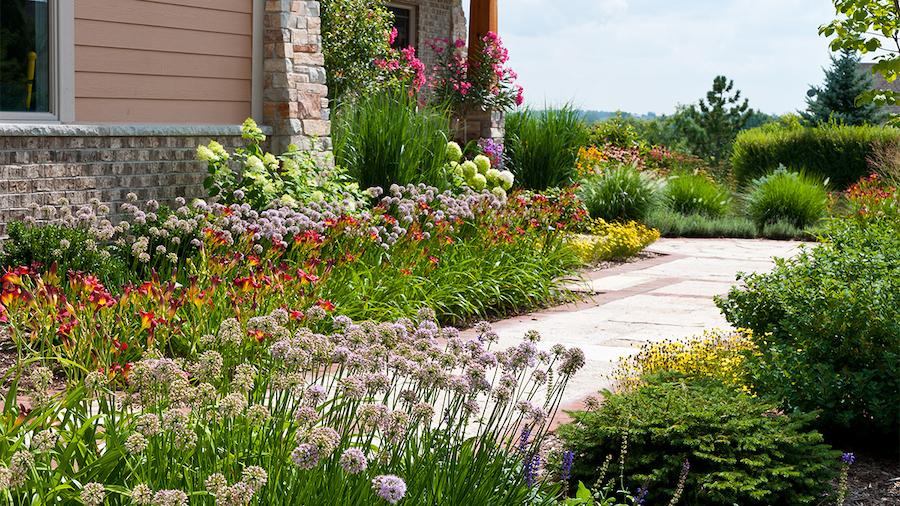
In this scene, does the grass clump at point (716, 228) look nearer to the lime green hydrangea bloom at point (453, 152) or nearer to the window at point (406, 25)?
the lime green hydrangea bloom at point (453, 152)

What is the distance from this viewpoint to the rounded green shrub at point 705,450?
379 cm

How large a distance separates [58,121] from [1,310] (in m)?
3.90

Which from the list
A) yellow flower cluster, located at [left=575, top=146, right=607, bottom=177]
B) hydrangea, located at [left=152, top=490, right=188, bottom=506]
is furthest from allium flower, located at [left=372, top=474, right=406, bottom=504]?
yellow flower cluster, located at [left=575, top=146, right=607, bottom=177]

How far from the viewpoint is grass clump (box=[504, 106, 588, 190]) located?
1416cm

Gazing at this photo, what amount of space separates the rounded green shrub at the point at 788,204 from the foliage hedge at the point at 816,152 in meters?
4.01

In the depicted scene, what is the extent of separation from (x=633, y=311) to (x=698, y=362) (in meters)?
2.87

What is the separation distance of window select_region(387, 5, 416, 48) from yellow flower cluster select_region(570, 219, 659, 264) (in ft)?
20.4

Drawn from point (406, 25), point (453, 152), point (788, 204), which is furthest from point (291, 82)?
point (788, 204)

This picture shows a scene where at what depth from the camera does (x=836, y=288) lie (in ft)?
16.1

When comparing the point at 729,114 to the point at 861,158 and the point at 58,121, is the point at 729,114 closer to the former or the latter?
the point at 861,158

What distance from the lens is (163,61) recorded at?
28.8ft

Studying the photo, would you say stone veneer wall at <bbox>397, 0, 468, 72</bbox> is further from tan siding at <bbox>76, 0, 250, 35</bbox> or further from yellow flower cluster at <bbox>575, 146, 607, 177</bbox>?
tan siding at <bbox>76, 0, 250, 35</bbox>

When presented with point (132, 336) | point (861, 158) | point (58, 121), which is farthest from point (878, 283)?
point (861, 158)

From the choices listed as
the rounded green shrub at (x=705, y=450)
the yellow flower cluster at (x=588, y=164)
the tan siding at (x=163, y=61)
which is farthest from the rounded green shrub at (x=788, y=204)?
the rounded green shrub at (x=705, y=450)
